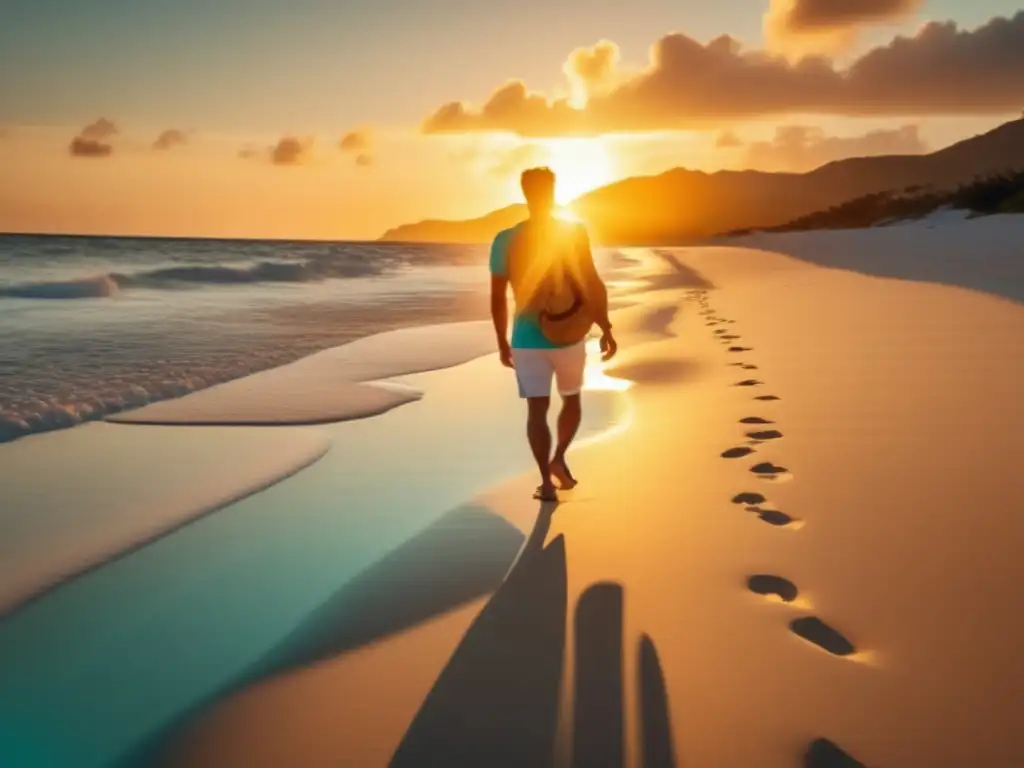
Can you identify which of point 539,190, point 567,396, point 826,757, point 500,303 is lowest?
point 826,757

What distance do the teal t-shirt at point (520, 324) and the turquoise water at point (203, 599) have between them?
0.88 metres

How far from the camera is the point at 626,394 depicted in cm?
696

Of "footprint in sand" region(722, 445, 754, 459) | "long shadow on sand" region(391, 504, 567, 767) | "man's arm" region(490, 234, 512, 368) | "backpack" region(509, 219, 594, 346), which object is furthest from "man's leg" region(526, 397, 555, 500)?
"long shadow on sand" region(391, 504, 567, 767)

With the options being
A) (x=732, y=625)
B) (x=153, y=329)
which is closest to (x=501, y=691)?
(x=732, y=625)

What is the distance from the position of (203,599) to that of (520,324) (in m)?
2.05

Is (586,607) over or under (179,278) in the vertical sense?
under

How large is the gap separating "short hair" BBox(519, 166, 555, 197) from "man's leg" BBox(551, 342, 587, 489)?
2.82ft

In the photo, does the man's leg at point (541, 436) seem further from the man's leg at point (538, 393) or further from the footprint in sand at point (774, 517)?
the footprint in sand at point (774, 517)

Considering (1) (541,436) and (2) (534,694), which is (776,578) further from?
(1) (541,436)

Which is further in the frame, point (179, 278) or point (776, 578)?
point (179, 278)

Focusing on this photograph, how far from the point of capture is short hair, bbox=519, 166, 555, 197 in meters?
4.26

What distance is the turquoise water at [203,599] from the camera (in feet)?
8.03

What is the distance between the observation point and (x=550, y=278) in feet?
13.8

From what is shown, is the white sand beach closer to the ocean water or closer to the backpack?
the backpack
